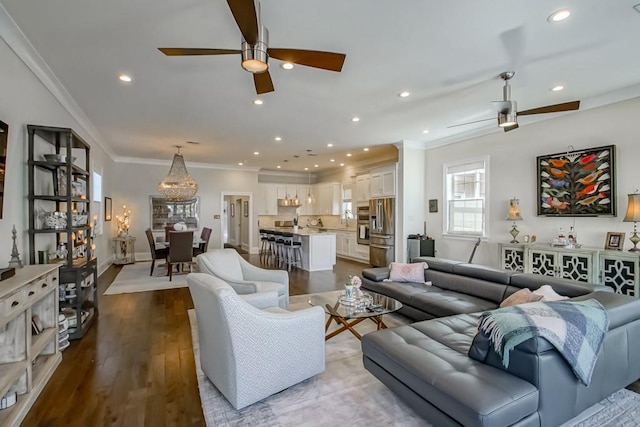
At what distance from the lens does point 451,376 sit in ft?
5.87

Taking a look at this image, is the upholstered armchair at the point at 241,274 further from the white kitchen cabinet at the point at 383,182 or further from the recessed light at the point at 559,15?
the white kitchen cabinet at the point at 383,182

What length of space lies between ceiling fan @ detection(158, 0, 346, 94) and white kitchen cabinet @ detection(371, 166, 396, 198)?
5207 millimetres

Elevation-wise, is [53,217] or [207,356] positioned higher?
[53,217]

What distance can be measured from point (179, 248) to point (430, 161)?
563cm

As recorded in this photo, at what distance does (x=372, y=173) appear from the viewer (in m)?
8.24

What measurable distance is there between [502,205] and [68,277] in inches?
251

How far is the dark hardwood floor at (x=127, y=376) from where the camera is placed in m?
2.11

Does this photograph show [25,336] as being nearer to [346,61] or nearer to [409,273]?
[346,61]

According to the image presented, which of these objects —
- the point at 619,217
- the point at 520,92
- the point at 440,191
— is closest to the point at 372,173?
the point at 440,191

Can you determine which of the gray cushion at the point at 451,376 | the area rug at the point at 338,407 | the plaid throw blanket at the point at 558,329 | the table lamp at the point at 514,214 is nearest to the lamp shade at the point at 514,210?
the table lamp at the point at 514,214

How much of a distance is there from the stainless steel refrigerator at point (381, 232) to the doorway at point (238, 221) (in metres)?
4.39

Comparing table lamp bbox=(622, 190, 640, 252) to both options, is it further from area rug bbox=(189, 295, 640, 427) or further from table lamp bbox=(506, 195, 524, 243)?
area rug bbox=(189, 295, 640, 427)

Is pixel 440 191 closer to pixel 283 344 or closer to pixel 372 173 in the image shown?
pixel 372 173

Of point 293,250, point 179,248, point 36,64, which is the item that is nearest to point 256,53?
point 36,64
